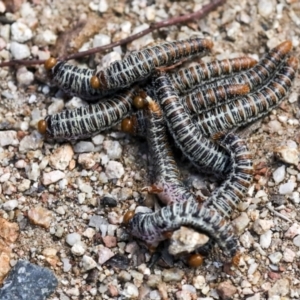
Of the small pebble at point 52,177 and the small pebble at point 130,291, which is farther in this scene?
the small pebble at point 52,177

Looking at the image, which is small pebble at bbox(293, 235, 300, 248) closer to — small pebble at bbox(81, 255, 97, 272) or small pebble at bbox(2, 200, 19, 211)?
small pebble at bbox(81, 255, 97, 272)

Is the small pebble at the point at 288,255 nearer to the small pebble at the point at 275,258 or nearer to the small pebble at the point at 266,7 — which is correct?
the small pebble at the point at 275,258

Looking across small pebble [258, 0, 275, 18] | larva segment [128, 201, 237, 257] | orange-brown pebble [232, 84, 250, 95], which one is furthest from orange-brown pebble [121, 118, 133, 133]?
small pebble [258, 0, 275, 18]

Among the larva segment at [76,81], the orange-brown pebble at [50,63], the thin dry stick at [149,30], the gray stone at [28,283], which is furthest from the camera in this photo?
the thin dry stick at [149,30]

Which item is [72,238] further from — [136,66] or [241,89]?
[241,89]

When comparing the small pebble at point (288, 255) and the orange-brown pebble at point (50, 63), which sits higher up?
the orange-brown pebble at point (50, 63)

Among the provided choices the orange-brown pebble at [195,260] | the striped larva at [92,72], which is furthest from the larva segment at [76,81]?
the orange-brown pebble at [195,260]

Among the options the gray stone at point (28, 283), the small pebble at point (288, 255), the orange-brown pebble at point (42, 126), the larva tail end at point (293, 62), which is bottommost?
the gray stone at point (28, 283)
